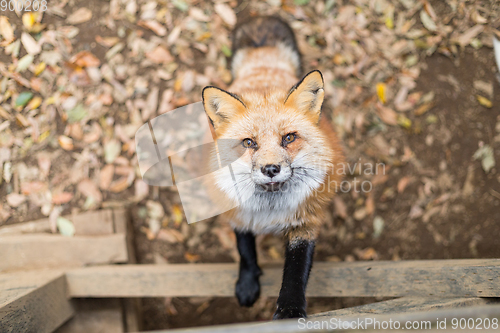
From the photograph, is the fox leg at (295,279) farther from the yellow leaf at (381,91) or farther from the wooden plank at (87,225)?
the yellow leaf at (381,91)

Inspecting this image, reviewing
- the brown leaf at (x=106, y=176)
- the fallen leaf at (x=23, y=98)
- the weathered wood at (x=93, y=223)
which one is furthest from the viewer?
the brown leaf at (x=106, y=176)

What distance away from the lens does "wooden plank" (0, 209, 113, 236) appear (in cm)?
221

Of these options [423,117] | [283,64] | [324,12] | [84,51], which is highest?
[324,12]

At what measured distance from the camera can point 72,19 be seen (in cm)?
254

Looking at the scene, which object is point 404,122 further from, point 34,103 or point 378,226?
point 34,103

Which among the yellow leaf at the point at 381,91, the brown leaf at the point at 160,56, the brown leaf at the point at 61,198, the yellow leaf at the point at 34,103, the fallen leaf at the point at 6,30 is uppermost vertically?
the fallen leaf at the point at 6,30

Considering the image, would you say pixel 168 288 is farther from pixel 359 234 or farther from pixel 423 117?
pixel 423 117

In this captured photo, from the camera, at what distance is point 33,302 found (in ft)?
5.50

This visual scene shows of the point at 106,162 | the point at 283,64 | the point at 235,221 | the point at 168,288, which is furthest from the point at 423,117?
the point at 106,162

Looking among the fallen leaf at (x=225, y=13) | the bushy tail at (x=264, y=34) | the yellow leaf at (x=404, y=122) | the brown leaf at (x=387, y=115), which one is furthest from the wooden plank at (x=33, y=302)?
the yellow leaf at (x=404, y=122)

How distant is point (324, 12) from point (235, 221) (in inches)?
81.7

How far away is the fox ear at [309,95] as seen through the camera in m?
1.24

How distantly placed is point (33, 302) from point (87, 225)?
628 mm

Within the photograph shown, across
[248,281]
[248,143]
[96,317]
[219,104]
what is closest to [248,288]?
[248,281]
